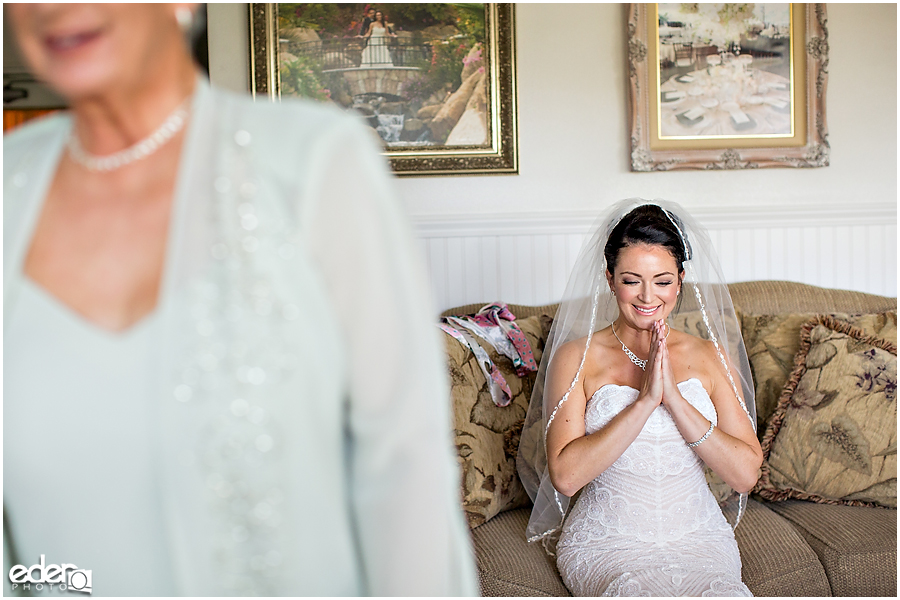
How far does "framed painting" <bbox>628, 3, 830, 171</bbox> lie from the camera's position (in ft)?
9.11

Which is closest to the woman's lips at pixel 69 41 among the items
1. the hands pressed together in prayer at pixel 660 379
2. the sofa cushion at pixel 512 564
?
the hands pressed together in prayer at pixel 660 379

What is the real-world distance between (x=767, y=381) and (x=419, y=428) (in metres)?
2.02

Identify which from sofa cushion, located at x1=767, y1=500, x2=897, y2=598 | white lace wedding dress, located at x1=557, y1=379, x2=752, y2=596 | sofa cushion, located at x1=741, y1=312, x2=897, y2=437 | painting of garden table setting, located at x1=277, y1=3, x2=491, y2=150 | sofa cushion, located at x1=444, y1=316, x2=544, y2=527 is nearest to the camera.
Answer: white lace wedding dress, located at x1=557, y1=379, x2=752, y2=596

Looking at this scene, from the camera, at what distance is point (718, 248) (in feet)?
9.31

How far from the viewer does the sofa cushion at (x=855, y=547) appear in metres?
1.83

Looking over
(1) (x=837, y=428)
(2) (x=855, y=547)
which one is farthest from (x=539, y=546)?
(1) (x=837, y=428)

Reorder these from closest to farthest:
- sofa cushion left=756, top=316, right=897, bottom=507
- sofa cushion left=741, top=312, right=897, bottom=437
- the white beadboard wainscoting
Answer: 1. sofa cushion left=756, top=316, right=897, bottom=507
2. sofa cushion left=741, top=312, right=897, bottom=437
3. the white beadboard wainscoting

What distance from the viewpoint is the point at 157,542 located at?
2.21 feet

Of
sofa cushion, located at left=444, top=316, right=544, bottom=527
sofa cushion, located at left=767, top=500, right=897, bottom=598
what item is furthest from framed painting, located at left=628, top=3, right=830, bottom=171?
sofa cushion, located at left=767, top=500, right=897, bottom=598

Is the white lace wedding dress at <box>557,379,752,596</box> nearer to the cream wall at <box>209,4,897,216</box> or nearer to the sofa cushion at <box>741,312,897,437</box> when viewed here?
the sofa cushion at <box>741,312,897,437</box>

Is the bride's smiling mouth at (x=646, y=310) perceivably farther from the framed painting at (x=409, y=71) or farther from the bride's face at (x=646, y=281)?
the framed painting at (x=409, y=71)

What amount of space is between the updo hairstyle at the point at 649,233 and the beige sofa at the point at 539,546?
59cm

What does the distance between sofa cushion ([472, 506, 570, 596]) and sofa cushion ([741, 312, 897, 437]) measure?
919 millimetres

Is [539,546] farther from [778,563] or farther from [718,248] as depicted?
[718,248]
